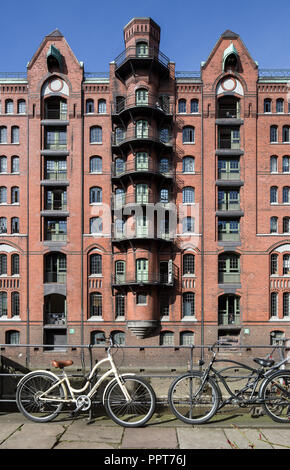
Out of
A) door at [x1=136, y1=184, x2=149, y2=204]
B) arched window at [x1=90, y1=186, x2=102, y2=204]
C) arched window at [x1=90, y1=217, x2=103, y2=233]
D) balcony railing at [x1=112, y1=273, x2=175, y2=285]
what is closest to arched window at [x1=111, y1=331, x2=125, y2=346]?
balcony railing at [x1=112, y1=273, x2=175, y2=285]

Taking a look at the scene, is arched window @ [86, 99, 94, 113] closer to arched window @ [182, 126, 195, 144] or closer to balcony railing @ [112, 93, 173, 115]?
balcony railing @ [112, 93, 173, 115]

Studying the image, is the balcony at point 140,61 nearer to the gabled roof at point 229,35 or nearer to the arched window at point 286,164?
the gabled roof at point 229,35

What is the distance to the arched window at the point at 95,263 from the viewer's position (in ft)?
87.6

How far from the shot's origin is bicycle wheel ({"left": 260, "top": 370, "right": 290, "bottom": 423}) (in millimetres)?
5680

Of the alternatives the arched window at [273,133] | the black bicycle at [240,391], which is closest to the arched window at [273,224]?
the arched window at [273,133]

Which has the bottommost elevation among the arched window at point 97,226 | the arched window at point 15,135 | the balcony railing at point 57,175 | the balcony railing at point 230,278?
the balcony railing at point 230,278

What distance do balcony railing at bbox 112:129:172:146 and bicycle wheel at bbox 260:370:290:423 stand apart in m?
22.0

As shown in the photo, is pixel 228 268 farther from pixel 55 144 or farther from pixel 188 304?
pixel 55 144

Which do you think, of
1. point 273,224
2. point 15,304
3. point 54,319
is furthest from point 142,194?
point 15,304

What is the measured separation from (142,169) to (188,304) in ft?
39.1

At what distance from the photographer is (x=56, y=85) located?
88.6ft

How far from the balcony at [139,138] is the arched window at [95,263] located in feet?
31.0

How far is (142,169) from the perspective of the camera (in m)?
25.5

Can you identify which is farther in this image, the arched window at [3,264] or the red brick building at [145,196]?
the arched window at [3,264]
